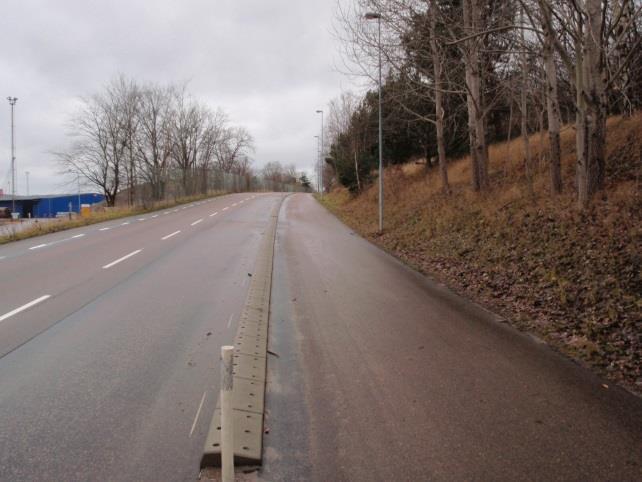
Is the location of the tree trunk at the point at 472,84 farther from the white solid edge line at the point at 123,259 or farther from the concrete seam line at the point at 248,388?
the white solid edge line at the point at 123,259

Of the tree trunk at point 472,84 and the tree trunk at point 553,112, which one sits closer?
the tree trunk at point 553,112

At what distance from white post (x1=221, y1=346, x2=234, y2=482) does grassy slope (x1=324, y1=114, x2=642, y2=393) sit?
12.5ft

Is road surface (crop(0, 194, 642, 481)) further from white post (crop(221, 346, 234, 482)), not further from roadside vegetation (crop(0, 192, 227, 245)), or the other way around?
roadside vegetation (crop(0, 192, 227, 245))

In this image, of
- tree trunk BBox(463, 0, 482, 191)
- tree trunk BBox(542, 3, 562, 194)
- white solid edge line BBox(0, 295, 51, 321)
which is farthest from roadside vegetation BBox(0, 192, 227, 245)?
tree trunk BBox(542, 3, 562, 194)

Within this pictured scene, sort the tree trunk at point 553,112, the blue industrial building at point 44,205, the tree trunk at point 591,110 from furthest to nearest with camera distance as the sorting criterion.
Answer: the blue industrial building at point 44,205 < the tree trunk at point 553,112 < the tree trunk at point 591,110

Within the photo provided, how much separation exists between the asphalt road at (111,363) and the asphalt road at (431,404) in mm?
745

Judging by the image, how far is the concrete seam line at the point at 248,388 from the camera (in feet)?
10.9

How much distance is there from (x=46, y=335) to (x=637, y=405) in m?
6.30

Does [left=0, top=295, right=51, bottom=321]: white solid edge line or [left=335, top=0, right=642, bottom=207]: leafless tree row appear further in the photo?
[left=335, top=0, right=642, bottom=207]: leafless tree row

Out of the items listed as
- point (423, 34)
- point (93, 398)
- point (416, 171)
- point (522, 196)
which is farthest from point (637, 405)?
point (416, 171)

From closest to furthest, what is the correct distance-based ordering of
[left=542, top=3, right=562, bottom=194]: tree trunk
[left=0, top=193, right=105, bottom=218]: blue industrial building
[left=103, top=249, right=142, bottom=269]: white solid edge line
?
1. [left=103, top=249, right=142, bottom=269]: white solid edge line
2. [left=542, top=3, right=562, bottom=194]: tree trunk
3. [left=0, top=193, right=105, bottom=218]: blue industrial building

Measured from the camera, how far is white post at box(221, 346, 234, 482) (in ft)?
8.51

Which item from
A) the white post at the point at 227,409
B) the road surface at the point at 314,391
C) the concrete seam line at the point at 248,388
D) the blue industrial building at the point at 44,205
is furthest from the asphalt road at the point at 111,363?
the blue industrial building at the point at 44,205

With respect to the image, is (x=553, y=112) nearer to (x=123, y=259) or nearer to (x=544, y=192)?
(x=544, y=192)
